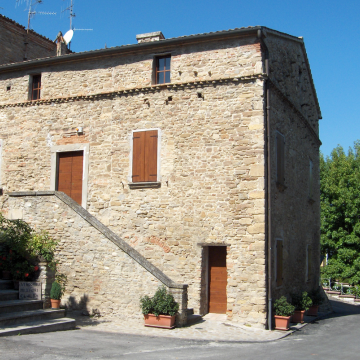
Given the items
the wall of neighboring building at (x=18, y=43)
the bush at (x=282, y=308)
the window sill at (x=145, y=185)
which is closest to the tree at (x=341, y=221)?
the bush at (x=282, y=308)

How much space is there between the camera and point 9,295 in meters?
9.81

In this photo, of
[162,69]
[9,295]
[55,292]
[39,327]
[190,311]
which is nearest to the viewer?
[39,327]

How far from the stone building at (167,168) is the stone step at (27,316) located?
1.48 m

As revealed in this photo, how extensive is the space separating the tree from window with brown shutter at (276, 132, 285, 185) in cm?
1186

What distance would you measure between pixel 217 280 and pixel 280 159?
12.8 ft

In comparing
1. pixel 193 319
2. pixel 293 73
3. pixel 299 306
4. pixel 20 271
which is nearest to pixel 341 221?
pixel 293 73

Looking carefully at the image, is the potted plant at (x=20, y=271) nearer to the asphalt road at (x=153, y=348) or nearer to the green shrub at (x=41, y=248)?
the green shrub at (x=41, y=248)

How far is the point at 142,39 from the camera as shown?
48.3 feet

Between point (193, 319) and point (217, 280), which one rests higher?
point (217, 280)

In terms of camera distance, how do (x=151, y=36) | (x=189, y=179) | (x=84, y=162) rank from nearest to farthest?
1. (x=189, y=179)
2. (x=84, y=162)
3. (x=151, y=36)

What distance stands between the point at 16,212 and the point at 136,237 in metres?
3.27

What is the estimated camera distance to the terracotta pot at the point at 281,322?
440 inches

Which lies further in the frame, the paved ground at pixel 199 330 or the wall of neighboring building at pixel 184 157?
the wall of neighboring building at pixel 184 157

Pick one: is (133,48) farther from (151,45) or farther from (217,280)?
(217,280)
